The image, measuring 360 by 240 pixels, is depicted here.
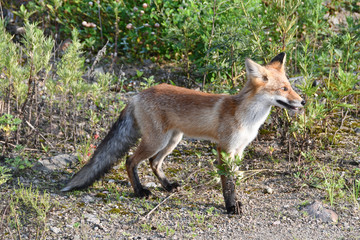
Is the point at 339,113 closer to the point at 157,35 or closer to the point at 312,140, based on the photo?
the point at 312,140

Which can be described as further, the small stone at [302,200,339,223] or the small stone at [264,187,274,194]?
the small stone at [264,187,274,194]

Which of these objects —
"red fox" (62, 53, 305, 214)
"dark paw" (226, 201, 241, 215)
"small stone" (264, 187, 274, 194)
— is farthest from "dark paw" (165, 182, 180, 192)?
"small stone" (264, 187, 274, 194)

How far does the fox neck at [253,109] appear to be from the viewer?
4254 millimetres

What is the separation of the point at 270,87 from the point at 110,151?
168cm

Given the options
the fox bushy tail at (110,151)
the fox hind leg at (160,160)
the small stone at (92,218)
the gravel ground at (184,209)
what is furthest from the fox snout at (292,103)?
the small stone at (92,218)

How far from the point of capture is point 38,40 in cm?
483

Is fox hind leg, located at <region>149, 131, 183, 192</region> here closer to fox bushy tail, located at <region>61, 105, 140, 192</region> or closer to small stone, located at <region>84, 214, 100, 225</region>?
fox bushy tail, located at <region>61, 105, 140, 192</region>

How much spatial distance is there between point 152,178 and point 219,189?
0.77m

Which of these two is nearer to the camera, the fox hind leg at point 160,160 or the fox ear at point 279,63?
the fox ear at point 279,63

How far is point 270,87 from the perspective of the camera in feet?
13.9

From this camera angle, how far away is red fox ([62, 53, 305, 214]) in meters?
4.23

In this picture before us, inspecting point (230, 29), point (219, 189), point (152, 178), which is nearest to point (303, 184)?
point (219, 189)

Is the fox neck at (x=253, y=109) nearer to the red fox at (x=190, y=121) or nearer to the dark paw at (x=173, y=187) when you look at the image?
the red fox at (x=190, y=121)

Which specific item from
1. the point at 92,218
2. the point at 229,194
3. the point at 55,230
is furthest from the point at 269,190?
the point at 55,230
